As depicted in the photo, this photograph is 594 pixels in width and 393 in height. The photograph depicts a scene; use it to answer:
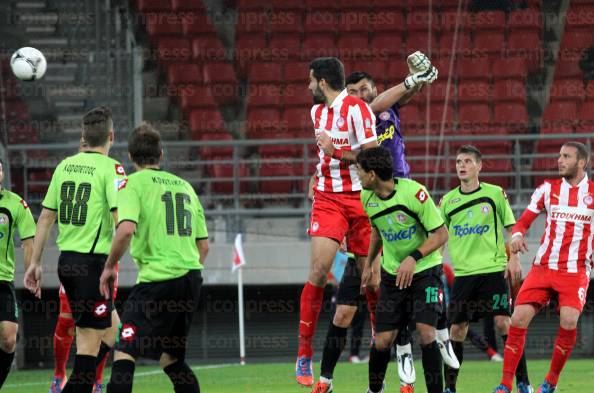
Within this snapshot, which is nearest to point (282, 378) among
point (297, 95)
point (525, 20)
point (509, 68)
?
point (297, 95)

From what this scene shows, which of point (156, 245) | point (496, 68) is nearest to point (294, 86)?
point (496, 68)

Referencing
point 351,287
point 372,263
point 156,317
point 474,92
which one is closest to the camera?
point 156,317

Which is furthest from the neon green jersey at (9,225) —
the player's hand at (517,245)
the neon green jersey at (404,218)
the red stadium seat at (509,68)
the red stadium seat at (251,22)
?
the red stadium seat at (509,68)

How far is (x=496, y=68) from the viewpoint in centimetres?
1948

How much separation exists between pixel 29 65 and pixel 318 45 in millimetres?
6836

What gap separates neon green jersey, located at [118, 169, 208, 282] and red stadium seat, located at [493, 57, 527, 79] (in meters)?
12.8

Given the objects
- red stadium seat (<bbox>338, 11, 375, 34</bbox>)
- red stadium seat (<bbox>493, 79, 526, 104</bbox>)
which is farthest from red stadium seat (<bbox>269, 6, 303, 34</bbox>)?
red stadium seat (<bbox>493, 79, 526, 104</bbox>)

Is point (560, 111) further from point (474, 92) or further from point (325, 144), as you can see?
point (325, 144)

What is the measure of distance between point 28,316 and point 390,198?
10.7m

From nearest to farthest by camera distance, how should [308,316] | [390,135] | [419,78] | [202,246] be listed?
1. [202,246]
2. [419,78]
3. [308,316]
4. [390,135]

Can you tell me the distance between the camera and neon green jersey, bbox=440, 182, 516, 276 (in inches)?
414

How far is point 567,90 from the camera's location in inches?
758

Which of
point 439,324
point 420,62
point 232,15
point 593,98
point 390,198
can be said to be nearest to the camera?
point 390,198

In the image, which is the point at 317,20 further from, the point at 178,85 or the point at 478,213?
the point at 478,213
